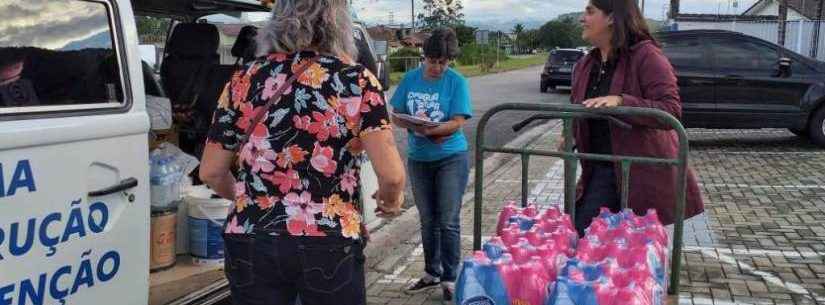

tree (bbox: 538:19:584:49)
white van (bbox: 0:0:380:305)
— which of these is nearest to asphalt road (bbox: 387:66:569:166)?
white van (bbox: 0:0:380:305)

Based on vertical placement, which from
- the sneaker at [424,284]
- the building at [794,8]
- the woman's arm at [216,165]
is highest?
the building at [794,8]

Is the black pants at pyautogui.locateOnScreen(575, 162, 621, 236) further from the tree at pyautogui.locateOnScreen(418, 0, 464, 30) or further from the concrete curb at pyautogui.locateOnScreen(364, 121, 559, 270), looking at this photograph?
the tree at pyautogui.locateOnScreen(418, 0, 464, 30)

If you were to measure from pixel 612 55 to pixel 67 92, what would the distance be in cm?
223

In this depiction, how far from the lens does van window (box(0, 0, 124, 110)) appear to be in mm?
2779

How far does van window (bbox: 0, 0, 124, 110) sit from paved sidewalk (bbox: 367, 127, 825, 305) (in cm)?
239

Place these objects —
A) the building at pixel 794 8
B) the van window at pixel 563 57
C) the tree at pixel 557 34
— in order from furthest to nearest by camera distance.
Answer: the tree at pixel 557 34 → the building at pixel 794 8 → the van window at pixel 563 57

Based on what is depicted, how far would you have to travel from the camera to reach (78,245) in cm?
286

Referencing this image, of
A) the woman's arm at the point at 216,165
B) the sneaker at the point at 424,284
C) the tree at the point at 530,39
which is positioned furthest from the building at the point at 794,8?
the tree at the point at 530,39

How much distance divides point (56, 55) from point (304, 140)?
117cm

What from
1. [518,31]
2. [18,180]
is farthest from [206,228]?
[518,31]

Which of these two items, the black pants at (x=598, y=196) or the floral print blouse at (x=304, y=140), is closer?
the floral print blouse at (x=304, y=140)

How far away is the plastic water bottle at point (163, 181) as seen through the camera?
3.90 m

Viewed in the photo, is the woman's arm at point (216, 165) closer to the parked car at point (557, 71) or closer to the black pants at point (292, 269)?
the black pants at point (292, 269)

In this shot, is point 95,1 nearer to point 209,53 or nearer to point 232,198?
point 232,198
